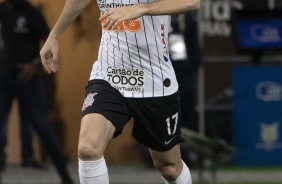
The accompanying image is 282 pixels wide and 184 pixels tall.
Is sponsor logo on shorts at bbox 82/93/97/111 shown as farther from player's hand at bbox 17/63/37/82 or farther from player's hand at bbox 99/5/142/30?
player's hand at bbox 17/63/37/82

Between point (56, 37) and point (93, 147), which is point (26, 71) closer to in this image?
point (56, 37)

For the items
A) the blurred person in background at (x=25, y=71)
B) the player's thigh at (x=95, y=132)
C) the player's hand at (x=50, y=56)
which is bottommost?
the blurred person in background at (x=25, y=71)

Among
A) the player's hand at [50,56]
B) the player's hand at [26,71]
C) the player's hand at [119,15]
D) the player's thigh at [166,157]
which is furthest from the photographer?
the player's hand at [26,71]

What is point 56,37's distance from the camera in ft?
23.4

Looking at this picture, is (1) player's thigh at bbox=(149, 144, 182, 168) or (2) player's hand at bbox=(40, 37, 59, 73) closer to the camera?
(2) player's hand at bbox=(40, 37, 59, 73)

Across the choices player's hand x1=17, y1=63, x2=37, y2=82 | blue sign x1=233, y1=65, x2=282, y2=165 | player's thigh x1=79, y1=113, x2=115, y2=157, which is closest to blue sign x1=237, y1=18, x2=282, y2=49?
blue sign x1=233, y1=65, x2=282, y2=165

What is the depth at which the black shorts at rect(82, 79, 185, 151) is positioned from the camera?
682 centimetres

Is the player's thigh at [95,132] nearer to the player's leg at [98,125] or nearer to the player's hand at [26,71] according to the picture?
the player's leg at [98,125]

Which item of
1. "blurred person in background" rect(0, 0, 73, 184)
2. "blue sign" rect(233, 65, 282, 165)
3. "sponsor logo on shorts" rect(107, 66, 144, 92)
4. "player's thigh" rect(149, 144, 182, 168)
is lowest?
"blue sign" rect(233, 65, 282, 165)

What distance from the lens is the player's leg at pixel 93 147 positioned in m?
6.58

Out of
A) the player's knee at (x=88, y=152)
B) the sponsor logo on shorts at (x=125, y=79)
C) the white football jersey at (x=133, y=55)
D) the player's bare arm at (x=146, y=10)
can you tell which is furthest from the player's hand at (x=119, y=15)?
the player's knee at (x=88, y=152)

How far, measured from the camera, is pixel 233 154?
42.3 ft

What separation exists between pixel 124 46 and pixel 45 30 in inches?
142

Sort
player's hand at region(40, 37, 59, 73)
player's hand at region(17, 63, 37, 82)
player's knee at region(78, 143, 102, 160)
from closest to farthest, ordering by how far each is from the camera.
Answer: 1. player's knee at region(78, 143, 102, 160)
2. player's hand at region(40, 37, 59, 73)
3. player's hand at region(17, 63, 37, 82)
